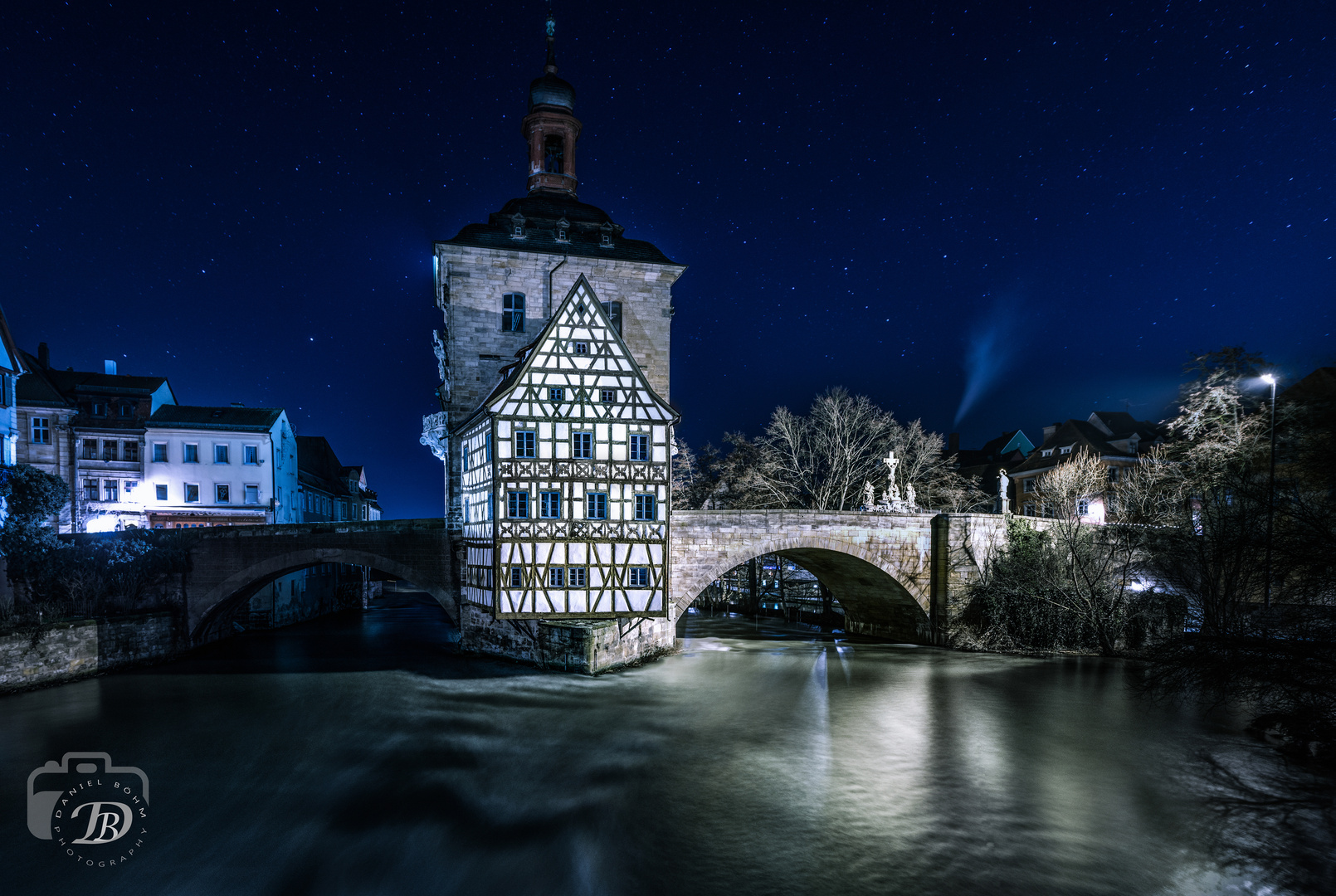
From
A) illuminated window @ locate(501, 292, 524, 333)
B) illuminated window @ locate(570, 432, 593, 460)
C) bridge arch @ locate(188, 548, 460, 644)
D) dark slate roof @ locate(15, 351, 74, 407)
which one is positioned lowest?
bridge arch @ locate(188, 548, 460, 644)

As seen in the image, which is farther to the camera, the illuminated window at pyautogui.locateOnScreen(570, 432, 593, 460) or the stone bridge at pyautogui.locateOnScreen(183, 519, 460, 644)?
the stone bridge at pyautogui.locateOnScreen(183, 519, 460, 644)

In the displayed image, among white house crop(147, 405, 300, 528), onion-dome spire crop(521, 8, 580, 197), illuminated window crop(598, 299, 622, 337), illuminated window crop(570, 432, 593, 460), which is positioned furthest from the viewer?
white house crop(147, 405, 300, 528)

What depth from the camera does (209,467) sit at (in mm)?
33719

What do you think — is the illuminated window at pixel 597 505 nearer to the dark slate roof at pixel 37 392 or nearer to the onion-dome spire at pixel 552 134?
the onion-dome spire at pixel 552 134

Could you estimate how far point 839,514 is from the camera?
2488cm

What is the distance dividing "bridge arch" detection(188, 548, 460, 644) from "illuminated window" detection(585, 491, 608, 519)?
6891 millimetres

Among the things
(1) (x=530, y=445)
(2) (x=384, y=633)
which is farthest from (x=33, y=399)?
(1) (x=530, y=445)

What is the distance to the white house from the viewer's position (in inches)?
1304

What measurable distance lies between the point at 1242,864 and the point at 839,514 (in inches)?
593

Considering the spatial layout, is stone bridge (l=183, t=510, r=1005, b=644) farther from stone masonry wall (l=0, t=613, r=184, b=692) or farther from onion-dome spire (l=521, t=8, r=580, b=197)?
onion-dome spire (l=521, t=8, r=580, b=197)

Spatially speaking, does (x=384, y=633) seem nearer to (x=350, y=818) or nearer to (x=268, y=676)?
(x=268, y=676)

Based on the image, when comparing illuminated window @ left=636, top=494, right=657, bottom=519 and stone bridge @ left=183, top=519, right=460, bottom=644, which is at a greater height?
illuminated window @ left=636, top=494, right=657, bottom=519

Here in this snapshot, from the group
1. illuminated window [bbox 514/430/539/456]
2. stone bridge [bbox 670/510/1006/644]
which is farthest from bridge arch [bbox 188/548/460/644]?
stone bridge [bbox 670/510/1006/644]

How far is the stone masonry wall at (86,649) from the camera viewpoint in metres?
19.5
